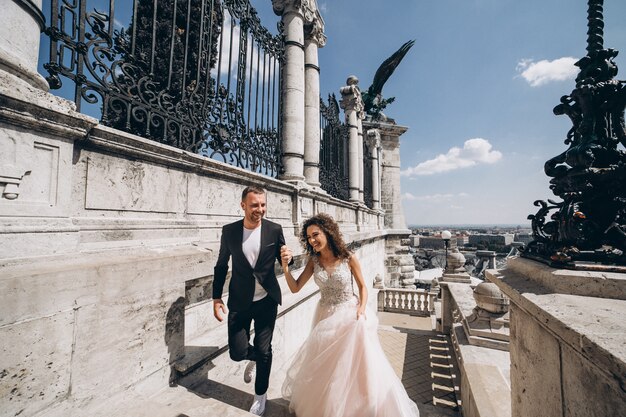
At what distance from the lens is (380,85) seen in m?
18.1

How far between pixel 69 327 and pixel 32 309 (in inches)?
8.9

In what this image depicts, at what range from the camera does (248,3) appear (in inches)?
179

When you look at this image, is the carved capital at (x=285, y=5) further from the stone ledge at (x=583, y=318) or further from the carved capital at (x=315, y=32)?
the stone ledge at (x=583, y=318)

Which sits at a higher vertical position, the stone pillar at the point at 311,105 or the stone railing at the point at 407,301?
the stone pillar at the point at 311,105

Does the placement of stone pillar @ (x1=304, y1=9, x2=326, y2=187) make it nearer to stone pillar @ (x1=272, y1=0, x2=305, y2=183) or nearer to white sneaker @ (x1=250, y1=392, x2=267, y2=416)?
stone pillar @ (x1=272, y1=0, x2=305, y2=183)

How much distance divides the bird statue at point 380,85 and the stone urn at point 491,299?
14754 millimetres

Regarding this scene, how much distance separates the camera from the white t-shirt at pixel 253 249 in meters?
2.31

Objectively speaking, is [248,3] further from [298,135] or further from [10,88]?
[10,88]

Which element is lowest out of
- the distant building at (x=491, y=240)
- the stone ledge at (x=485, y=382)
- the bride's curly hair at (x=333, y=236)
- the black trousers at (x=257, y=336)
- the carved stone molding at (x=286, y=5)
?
the distant building at (x=491, y=240)

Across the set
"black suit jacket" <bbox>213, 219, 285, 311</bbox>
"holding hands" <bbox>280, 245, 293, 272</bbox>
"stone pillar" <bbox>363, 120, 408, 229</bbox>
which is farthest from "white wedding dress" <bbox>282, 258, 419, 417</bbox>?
"stone pillar" <bbox>363, 120, 408, 229</bbox>

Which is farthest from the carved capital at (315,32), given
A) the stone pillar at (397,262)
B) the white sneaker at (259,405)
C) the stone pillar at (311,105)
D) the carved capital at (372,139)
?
the stone pillar at (397,262)

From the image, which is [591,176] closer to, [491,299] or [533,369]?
[533,369]

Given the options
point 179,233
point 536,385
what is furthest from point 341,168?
point 536,385

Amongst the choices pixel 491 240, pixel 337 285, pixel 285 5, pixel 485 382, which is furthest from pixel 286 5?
pixel 491 240
